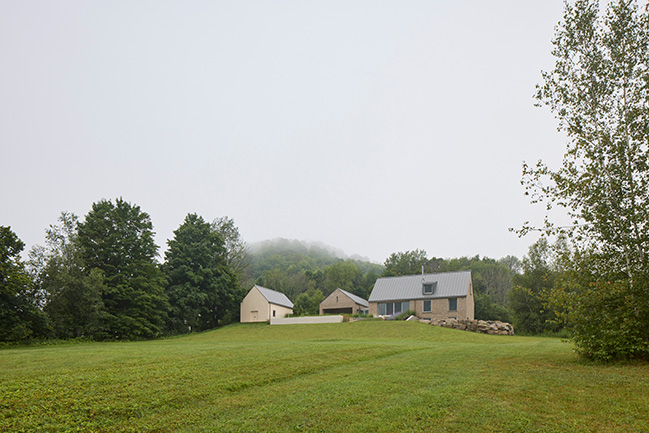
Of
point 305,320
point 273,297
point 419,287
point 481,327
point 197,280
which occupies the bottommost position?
point 305,320

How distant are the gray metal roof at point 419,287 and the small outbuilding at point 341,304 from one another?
6.90 meters

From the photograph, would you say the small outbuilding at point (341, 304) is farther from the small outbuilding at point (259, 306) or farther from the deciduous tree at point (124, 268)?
the deciduous tree at point (124, 268)

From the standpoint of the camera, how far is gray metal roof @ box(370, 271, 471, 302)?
4457 cm

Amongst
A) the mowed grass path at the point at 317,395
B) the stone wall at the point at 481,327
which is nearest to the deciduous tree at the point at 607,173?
the mowed grass path at the point at 317,395

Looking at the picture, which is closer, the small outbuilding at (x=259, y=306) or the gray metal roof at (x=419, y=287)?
the gray metal roof at (x=419, y=287)

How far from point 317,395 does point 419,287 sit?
40089 millimetres

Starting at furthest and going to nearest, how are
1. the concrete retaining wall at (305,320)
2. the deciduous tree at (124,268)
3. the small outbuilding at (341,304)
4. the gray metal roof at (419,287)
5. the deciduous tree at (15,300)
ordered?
the small outbuilding at (341,304) < the gray metal roof at (419,287) < the concrete retaining wall at (305,320) < the deciduous tree at (124,268) < the deciduous tree at (15,300)

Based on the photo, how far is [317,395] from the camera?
9000mm

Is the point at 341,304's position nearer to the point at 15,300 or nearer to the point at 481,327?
the point at 481,327

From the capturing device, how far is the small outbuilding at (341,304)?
2205 inches

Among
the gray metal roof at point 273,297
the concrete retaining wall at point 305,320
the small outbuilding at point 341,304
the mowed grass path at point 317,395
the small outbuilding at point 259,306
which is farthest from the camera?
the small outbuilding at point 341,304

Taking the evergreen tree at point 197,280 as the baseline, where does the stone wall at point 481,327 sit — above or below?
below

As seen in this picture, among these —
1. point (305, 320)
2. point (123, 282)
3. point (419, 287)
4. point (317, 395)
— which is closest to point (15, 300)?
point (123, 282)

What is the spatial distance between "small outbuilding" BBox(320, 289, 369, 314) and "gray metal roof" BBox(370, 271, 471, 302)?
22.6 feet
